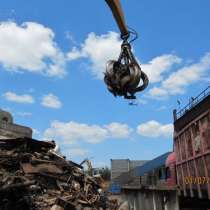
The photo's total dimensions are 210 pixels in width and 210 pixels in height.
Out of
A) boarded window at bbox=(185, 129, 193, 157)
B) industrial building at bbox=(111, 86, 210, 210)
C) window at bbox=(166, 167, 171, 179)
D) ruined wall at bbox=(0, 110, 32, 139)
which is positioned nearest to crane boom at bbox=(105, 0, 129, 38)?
industrial building at bbox=(111, 86, 210, 210)

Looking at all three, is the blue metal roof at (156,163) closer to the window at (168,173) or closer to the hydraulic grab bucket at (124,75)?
the window at (168,173)

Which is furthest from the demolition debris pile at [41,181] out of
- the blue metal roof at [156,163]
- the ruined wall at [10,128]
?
the ruined wall at [10,128]

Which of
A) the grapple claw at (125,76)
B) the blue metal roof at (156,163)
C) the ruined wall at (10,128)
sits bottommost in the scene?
the grapple claw at (125,76)

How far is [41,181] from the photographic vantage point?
13.5 m

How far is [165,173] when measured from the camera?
16.6m

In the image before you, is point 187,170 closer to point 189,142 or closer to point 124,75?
point 189,142

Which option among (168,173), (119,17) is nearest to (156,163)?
(168,173)

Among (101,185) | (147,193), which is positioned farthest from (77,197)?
(147,193)

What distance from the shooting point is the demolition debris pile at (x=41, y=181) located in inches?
470

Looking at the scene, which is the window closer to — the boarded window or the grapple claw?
the boarded window

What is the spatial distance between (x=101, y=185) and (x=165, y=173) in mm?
2559

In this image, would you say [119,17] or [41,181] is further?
[41,181]

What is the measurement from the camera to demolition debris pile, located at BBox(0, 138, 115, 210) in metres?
11.9

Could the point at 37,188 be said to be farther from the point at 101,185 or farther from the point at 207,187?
the point at 207,187
